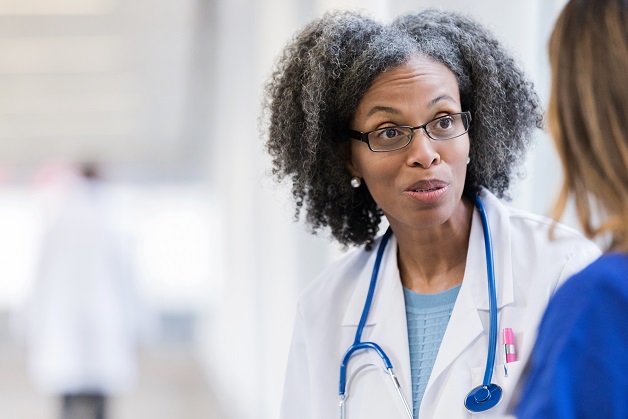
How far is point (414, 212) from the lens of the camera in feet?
5.94

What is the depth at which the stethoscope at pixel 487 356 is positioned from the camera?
1.64 meters

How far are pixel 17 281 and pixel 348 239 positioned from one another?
1095 cm

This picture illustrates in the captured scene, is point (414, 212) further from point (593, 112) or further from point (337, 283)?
point (593, 112)

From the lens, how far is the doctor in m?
1.72

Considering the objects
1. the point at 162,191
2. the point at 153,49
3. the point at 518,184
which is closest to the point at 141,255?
the point at 162,191

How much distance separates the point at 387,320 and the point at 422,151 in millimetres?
351

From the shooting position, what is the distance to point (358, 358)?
1.88m

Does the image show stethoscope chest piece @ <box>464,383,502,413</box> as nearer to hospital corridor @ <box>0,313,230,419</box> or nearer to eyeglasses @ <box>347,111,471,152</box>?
eyeglasses @ <box>347,111,471,152</box>

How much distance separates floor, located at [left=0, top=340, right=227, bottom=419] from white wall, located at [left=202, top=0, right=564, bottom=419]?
250 millimetres

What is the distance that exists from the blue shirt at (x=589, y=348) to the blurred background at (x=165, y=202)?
3.66 ft

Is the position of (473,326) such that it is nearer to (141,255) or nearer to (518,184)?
(518,184)

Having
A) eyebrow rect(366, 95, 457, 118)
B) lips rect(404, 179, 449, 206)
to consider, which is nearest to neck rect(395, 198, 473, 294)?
lips rect(404, 179, 449, 206)

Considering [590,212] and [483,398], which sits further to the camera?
[483,398]

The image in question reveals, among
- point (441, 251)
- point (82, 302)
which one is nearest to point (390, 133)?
point (441, 251)
